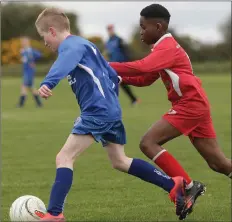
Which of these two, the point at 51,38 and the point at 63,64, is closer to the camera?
the point at 63,64

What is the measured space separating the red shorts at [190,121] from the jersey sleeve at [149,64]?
0.50m

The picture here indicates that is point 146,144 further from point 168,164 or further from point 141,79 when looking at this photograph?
point 141,79

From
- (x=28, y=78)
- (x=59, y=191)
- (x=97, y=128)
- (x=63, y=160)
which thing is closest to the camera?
(x=59, y=191)

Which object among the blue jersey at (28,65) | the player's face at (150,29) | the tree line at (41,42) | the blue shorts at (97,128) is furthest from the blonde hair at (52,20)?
the tree line at (41,42)

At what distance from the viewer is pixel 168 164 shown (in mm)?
7246

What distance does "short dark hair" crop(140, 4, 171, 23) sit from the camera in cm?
713

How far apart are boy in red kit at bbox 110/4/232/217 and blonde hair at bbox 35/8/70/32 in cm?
72

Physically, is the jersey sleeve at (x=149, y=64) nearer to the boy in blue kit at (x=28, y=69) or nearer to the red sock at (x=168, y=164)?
the red sock at (x=168, y=164)

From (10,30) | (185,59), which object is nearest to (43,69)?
(10,30)

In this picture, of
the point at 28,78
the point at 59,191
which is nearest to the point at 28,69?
the point at 28,78

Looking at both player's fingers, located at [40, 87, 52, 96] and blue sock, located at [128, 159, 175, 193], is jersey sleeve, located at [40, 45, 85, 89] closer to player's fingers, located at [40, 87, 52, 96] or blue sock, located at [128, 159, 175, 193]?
player's fingers, located at [40, 87, 52, 96]

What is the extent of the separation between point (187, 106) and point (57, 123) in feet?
32.8

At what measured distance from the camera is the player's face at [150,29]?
7.14 metres

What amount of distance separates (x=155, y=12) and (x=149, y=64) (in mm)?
614
